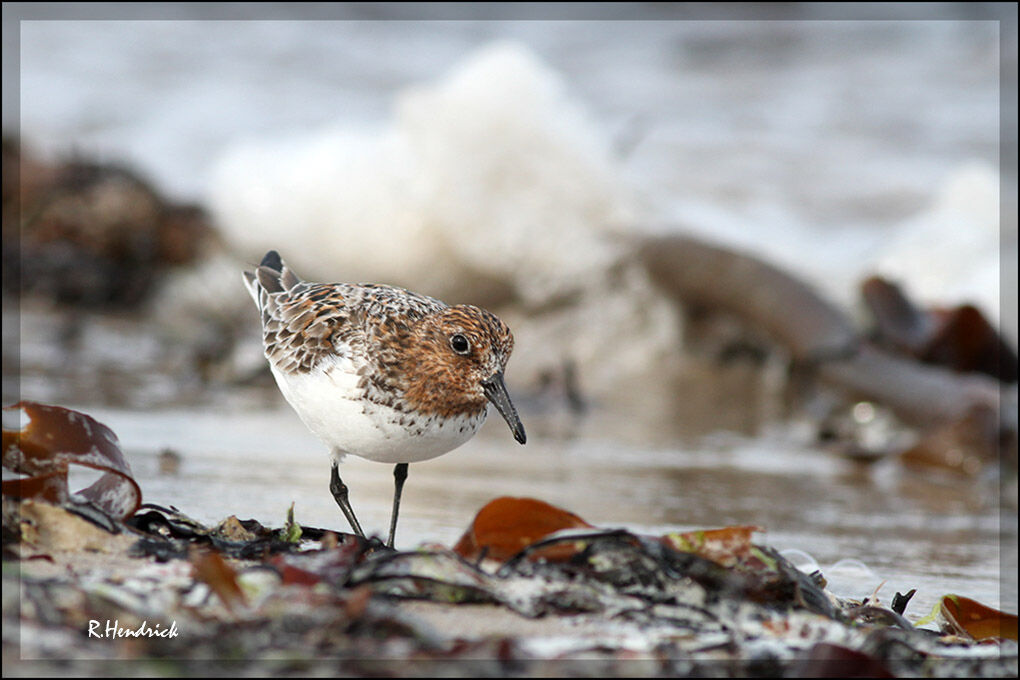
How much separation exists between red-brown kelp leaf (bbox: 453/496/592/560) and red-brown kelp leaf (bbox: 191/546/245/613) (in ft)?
1.63

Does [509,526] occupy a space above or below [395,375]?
below

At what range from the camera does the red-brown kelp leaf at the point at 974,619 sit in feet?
7.54

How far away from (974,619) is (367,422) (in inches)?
50.6

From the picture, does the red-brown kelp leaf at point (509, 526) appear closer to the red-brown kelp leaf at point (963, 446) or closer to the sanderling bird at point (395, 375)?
the sanderling bird at point (395, 375)

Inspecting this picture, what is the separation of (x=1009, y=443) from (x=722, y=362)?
85.4 inches

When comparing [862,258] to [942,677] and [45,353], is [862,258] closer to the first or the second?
[45,353]

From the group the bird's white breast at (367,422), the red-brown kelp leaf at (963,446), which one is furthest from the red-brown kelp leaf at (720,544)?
the red-brown kelp leaf at (963,446)

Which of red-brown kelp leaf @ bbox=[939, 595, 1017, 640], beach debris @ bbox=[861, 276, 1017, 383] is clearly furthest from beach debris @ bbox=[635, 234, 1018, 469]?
red-brown kelp leaf @ bbox=[939, 595, 1017, 640]

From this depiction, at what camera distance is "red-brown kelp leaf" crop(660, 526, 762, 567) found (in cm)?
208

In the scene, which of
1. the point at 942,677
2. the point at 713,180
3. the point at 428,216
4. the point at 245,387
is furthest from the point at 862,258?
the point at 942,677

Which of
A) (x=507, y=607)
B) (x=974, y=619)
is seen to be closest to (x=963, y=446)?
(x=974, y=619)

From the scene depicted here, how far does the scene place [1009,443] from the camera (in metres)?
4.79

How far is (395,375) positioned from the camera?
8.79ft

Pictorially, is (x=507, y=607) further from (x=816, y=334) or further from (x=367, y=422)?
(x=816, y=334)
